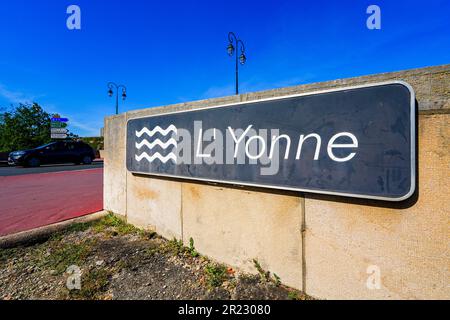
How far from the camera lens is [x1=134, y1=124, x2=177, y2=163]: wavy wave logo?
314cm

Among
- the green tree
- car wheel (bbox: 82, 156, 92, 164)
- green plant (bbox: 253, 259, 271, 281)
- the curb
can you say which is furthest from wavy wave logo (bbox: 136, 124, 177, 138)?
the green tree

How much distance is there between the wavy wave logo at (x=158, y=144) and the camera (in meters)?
3.14

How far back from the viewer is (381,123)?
68.1 inches

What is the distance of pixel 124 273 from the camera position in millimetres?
2615

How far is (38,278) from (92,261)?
0.56 m

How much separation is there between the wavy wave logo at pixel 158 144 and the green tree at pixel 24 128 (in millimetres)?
32612

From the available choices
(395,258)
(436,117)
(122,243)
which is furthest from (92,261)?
(436,117)

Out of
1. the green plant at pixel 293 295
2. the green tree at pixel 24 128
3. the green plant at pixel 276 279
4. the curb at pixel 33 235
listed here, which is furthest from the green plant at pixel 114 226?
the green tree at pixel 24 128

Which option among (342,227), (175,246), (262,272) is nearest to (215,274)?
(262,272)

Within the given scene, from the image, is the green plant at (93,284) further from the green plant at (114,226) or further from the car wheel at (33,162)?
the car wheel at (33,162)

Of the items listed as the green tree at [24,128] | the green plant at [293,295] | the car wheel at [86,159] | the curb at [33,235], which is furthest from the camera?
the green tree at [24,128]

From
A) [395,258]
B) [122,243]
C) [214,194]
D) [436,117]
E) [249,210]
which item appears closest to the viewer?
[436,117]

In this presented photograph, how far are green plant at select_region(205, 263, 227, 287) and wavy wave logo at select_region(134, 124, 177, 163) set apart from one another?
60.3 inches
